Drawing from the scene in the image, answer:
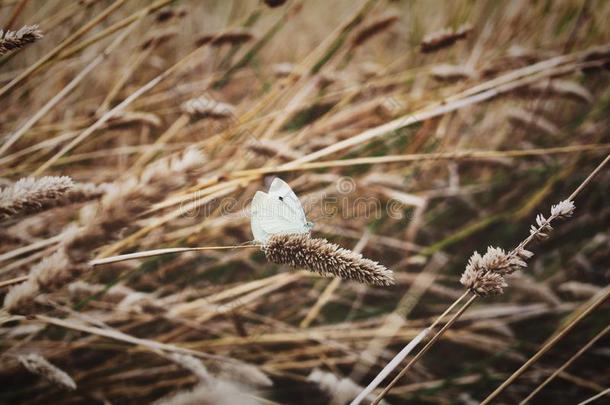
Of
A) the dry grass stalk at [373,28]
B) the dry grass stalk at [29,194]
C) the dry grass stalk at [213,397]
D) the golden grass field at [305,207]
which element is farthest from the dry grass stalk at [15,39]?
the dry grass stalk at [373,28]

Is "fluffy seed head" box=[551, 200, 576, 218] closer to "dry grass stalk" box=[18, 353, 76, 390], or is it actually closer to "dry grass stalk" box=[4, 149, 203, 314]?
"dry grass stalk" box=[4, 149, 203, 314]

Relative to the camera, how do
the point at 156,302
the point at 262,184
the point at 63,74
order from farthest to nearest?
the point at 63,74, the point at 262,184, the point at 156,302

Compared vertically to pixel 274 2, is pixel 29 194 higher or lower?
lower

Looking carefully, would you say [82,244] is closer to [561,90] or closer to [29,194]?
[29,194]

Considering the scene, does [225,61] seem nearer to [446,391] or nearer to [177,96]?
[177,96]

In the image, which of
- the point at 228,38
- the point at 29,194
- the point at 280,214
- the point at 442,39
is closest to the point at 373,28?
the point at 442,39

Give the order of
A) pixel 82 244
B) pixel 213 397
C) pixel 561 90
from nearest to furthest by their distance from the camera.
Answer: pixel 82 244, pixel 213 397, pixel 561 90

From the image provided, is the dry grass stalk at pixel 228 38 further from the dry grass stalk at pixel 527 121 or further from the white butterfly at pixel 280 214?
the dry grass stalk at pixel 527 121

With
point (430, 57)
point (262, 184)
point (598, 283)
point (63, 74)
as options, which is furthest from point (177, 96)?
point (598, 283)
